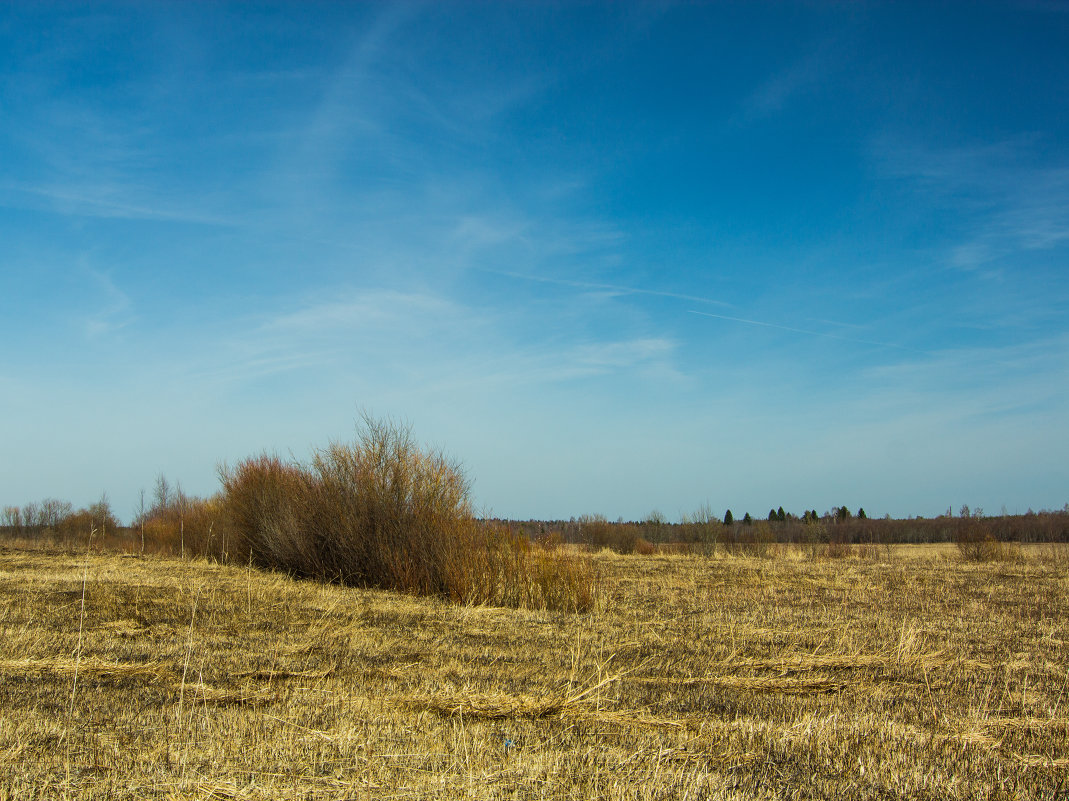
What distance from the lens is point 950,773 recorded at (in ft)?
14.6

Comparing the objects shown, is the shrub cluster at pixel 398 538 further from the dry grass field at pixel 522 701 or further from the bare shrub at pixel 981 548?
the bare shrub at pixel 981 548

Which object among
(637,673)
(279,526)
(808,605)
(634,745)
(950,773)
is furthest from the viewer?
(279,526)

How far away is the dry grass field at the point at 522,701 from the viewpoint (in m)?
4.21

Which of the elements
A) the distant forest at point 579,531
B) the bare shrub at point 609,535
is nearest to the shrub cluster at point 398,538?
the distant forest at point 579,531

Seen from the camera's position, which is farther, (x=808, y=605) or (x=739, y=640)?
(x=808, y=605)

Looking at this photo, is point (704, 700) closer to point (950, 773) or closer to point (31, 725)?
point (950, 773)

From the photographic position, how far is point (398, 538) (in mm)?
16656

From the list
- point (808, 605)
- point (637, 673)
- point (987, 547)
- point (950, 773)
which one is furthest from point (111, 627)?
point (987, 547)

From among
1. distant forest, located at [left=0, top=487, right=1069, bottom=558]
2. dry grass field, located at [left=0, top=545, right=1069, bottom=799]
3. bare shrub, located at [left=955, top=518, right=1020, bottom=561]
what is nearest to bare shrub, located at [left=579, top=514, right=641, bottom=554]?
distant forest, located at [left=0, top=487, right=1069, bottom=558]

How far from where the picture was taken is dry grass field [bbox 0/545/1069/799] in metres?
4.21

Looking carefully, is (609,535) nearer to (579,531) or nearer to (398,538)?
(579,531)

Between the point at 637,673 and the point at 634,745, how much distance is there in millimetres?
2529

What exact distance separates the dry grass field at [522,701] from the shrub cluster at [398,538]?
143 centimetres

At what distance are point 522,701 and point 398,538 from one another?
11.2 m
